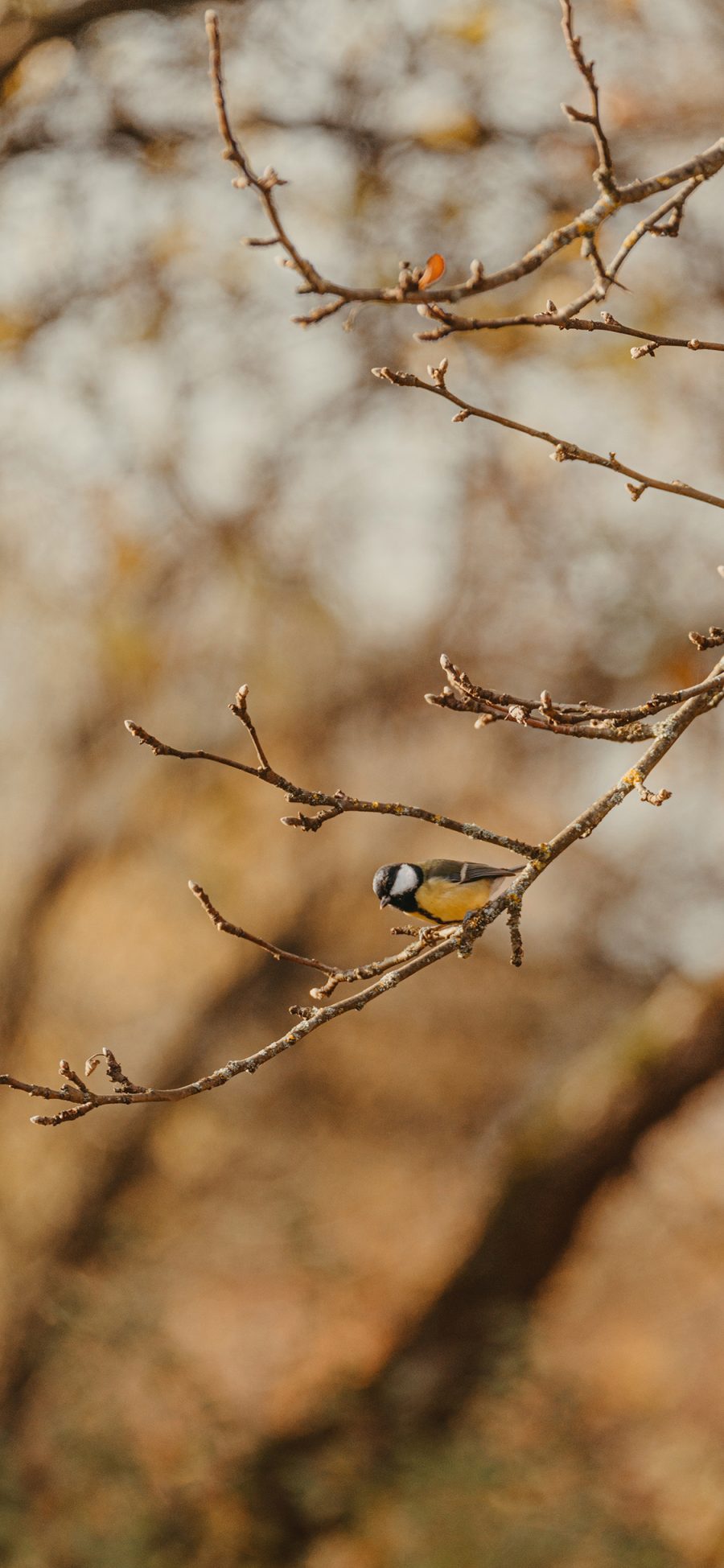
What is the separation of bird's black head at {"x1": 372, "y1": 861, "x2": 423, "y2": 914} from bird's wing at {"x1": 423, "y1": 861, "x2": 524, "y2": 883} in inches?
1.6

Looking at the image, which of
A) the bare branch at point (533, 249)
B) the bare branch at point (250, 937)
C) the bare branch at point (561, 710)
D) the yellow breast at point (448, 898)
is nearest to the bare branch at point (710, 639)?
the bare branch at point (561, 710)

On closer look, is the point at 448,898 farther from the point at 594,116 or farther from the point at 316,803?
the point at 594,116

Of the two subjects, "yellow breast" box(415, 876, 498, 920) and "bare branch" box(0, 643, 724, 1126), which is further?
"yellow breast" box(415, 876, 498, 920)

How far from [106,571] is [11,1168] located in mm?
3823

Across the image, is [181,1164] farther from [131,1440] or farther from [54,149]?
[54,149]

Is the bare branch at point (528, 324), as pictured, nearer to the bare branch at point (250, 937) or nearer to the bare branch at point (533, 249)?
the bare branch at point (533, 249)

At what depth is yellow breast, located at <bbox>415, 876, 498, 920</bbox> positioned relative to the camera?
253 centimetres

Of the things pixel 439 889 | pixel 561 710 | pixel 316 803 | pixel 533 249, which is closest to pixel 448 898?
pixel 439 889

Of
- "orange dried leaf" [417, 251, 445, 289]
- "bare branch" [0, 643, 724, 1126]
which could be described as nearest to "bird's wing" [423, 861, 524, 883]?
"bare branch" [0, 643, 724, 1126]

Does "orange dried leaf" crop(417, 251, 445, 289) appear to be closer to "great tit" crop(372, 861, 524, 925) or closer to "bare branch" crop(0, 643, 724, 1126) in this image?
"bare branch" crop(0, 643, 724, 1126)

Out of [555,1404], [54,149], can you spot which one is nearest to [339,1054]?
[555,1404]

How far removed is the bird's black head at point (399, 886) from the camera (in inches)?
96.0

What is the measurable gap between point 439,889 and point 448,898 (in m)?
0.04

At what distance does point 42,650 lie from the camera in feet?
24.0
